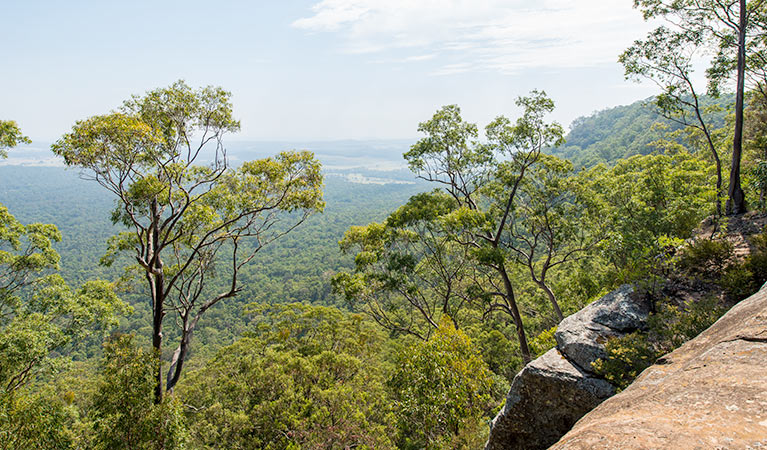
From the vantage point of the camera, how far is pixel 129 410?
22.0 feet

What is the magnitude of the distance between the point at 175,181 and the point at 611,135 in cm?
15677

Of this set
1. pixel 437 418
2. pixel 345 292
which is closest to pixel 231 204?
pixel 345 292

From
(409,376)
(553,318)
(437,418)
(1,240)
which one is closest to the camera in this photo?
(437,418)

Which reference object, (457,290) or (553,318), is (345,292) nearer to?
(457,290)

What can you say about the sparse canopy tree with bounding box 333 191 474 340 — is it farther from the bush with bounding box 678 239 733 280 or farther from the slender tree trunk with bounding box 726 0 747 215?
the slender tree trunk with bounding box 726 0 747 215

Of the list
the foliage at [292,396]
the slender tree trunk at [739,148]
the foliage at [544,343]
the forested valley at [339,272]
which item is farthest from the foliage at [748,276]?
the foliage at [292,396]

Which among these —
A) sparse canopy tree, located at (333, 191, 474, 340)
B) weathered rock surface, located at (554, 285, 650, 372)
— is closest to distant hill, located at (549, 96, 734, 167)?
sparse canopy tree, located at (333, 191, 474, 340)

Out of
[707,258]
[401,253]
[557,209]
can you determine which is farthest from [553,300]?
[707,258]

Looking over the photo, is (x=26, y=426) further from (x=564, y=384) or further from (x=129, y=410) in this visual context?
(x=564, y=384)

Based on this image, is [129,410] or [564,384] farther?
[129,410]

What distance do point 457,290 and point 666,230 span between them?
8757mm

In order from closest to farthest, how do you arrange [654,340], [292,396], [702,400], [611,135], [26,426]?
[702,400] → [654,340] → [26,426] → [292,396] → [611,135]

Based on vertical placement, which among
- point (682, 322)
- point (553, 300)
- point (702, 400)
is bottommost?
point (553, 300)

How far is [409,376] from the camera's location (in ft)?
27.4
